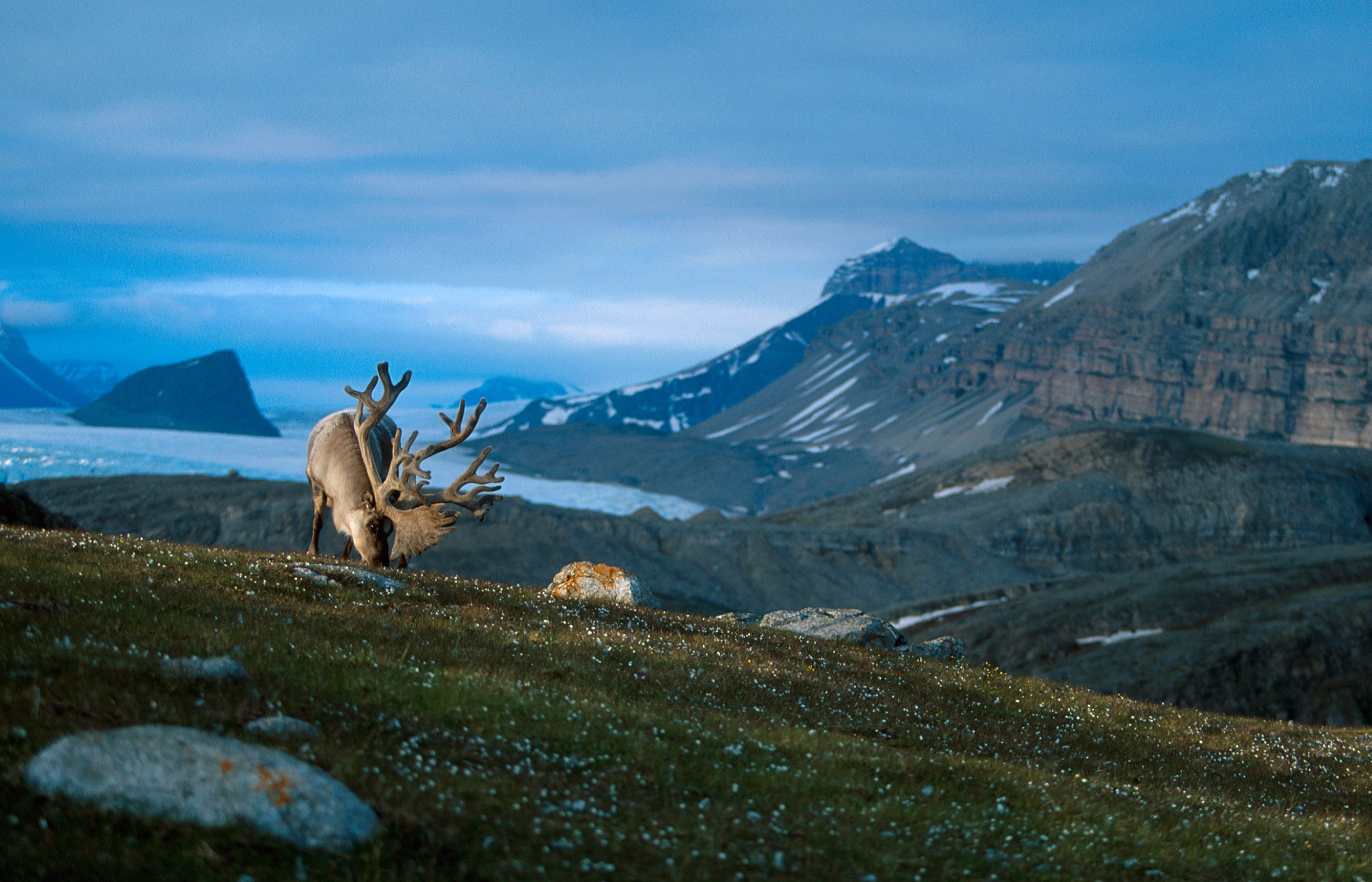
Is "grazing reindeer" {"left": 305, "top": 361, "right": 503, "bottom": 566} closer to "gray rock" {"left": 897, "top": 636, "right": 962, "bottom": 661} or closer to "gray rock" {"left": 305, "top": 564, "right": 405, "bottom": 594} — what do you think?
"gray rock" {"left": 305, "top": 564, "right": 405, "bottom": 594}

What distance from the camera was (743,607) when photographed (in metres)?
108

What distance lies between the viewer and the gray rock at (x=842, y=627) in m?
29.4

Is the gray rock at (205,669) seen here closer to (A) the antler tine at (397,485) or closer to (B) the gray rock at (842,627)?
(A) the antler tine at (397,485)

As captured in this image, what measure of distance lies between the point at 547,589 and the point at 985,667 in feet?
39.5

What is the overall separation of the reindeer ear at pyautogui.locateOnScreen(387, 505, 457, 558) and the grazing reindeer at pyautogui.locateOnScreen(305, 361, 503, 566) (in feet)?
0.06

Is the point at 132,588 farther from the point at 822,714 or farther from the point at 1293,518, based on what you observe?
the point at 1293,518

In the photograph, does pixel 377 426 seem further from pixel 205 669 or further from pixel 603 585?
pixel 205 669

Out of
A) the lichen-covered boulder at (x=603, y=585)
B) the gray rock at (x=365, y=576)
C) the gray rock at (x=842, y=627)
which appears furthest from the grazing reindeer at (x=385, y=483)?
the gray rock at (x=842, y=627)

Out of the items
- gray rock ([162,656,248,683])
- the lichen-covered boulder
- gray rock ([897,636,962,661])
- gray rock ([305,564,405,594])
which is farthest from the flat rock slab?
gray rock ([897,636,962,661])

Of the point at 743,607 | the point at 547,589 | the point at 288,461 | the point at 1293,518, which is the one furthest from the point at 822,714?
the point at 288,461

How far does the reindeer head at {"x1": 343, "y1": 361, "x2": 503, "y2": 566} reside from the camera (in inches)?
922

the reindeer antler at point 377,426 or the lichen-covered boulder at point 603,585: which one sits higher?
the reindeer antler at point 377,426

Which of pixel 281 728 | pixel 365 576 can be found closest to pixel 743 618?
pixel 365 576

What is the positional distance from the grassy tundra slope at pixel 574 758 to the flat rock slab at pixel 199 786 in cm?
14
